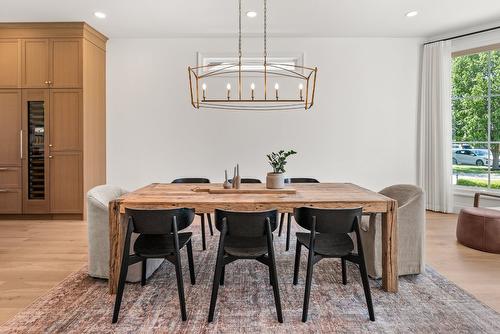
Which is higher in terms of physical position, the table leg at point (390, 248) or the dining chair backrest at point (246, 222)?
the dining chair backrest at point (246, 222)

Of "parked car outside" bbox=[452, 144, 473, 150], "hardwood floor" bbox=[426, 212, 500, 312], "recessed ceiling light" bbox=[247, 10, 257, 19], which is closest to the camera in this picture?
"hardwood floor" bbox=[426, 212, 500, 312]

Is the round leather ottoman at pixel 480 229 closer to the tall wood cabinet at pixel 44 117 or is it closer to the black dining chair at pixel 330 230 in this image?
the black dining chair at pixel 330 230

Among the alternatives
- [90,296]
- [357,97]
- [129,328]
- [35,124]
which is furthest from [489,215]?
[35,124]

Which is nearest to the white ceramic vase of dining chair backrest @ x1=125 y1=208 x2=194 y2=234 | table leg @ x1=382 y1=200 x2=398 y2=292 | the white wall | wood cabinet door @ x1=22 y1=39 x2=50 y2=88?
table leg @ x1=382 y1=200 x2=398 y2=292

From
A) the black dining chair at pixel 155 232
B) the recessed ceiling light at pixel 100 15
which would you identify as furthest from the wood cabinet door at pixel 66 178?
the black dining chair at pixel 155 232

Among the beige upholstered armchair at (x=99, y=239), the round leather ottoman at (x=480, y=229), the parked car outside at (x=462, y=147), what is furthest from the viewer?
the parked car outside at (x=462, y=147)

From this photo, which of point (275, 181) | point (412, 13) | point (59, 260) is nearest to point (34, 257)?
point (59, 260)

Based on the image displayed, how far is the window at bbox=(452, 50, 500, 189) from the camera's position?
16.0ft

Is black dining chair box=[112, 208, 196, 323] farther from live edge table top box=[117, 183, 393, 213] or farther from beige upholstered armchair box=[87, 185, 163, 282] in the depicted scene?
beige upholstered armchair box=[87, 185, 163, 282]

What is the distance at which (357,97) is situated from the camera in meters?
5.21

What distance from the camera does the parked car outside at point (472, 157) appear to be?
5.00 meters

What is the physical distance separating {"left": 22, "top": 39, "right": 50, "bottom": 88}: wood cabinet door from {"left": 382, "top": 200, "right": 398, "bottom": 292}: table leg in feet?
16.0

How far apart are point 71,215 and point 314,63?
4514 millimetres

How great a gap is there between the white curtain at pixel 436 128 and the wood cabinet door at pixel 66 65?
5384 millimetres
